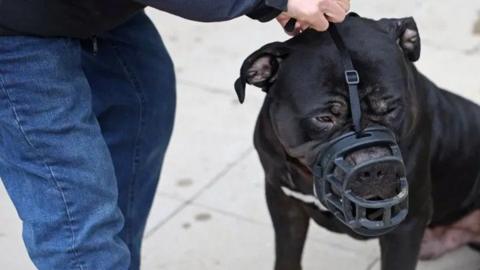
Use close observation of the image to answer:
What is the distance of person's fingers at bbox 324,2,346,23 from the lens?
2500mm

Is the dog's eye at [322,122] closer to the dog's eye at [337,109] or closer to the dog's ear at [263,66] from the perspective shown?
the dog's eye at [337,109]

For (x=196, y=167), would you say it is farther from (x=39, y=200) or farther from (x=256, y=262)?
(x=39, y=200)

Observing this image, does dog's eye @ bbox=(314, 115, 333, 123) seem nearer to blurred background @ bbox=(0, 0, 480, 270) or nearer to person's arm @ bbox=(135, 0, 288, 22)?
person's arm @ bbox=(135, 0, 288, 22)

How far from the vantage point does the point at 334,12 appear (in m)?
2.52

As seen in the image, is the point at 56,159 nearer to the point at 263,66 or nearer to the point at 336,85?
the point at 263,66

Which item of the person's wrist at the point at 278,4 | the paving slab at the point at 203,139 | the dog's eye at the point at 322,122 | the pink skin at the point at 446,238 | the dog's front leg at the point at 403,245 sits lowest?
the paving slab at the point at 203,139

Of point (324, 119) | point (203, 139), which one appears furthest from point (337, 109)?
point (203, 139)

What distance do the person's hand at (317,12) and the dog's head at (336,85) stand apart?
0.12m

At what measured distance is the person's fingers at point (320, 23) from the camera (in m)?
2.49

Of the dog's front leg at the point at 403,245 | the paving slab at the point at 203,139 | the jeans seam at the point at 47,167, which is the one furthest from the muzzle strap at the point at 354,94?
the paving slab at the point at 203,139

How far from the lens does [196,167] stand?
4.39 metres

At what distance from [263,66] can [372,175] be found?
49 centimetres

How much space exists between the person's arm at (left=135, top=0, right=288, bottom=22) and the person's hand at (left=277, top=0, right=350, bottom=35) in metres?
0.03

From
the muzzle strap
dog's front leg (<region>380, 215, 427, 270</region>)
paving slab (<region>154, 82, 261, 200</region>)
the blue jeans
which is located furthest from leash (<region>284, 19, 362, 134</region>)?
paving slab (<region>154, 82, 261, 200</region>)
